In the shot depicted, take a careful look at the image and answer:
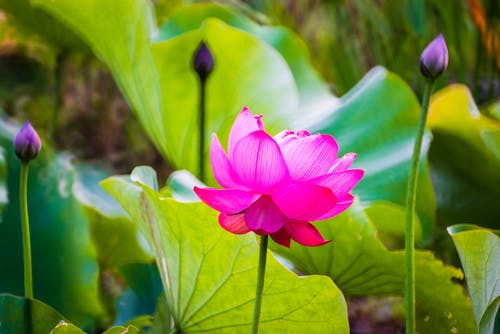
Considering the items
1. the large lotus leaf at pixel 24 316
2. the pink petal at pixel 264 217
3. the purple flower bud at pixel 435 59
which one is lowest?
the large lotus leaf at pixel 24 316

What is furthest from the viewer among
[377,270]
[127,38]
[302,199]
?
[127,38]

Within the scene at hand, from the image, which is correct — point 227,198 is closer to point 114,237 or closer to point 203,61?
point 203,61

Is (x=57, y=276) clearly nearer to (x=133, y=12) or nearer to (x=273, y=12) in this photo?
(x=133, y=12)

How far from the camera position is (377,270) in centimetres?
82

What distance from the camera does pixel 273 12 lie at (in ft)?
6.74

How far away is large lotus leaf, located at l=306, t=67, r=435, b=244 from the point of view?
1061 millimetres

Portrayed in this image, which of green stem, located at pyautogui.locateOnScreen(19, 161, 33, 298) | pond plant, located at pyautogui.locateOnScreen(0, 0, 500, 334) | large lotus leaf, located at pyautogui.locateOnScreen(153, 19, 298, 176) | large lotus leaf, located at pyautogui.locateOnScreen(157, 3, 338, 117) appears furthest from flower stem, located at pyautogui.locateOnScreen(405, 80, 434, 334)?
large lotus leaf, located at pyautogui.locateOnScreen(157, 3, 338, 117)

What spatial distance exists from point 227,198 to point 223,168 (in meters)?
0.04

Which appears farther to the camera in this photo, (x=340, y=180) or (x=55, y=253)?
(x=55, y=253)

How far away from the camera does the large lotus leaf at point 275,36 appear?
1326mm

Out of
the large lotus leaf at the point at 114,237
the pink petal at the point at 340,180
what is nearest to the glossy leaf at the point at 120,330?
the pink petal at the point at 340,180

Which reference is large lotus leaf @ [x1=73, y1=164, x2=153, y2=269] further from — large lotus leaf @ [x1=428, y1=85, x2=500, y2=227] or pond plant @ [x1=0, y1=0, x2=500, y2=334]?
large lotus leaf @ [x1=428, y1=85, x2=500, y2=227]

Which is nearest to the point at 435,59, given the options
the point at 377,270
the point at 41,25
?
the point at 377,270

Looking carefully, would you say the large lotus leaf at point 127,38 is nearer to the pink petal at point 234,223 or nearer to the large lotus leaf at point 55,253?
the large lotus leaf at point 55,253
